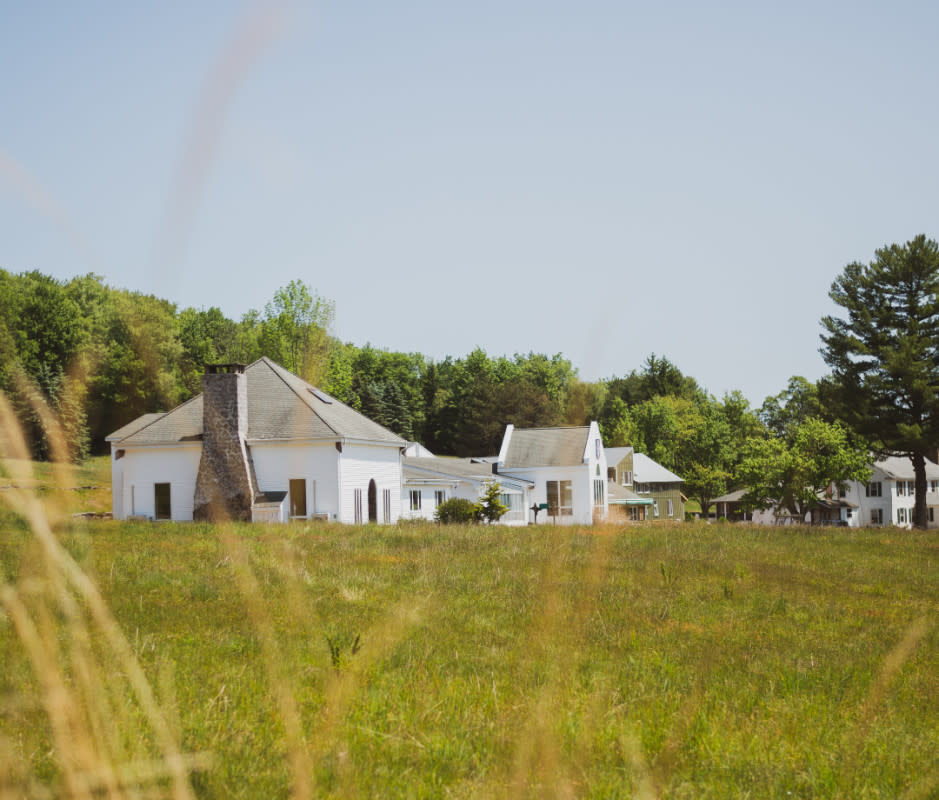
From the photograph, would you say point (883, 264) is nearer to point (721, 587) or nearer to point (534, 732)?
point (721, 587)

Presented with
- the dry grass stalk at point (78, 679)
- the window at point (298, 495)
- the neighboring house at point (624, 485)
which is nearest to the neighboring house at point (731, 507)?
the neighboring house at point (624, 485)

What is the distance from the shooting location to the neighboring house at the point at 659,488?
284ft

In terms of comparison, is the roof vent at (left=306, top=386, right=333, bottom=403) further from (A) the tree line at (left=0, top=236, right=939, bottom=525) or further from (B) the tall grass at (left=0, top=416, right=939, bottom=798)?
(B) the tall grass at (left=0, top=416, right=939, bottom=798)

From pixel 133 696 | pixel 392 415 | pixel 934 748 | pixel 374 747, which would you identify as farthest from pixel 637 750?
pixel 392 415

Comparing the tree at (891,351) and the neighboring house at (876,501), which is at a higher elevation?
the tree at (891,351)

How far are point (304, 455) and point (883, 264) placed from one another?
1562 inches

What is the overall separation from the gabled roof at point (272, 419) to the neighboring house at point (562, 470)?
63.9ft

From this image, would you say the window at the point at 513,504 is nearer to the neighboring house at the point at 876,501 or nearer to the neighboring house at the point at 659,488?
the neighboring house at the point at 659,488

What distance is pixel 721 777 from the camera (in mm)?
5699

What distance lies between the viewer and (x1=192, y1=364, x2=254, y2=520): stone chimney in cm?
3459

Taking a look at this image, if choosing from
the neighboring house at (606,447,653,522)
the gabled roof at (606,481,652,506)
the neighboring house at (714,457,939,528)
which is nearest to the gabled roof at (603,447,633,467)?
the neighboring house at (606,447,653,522)

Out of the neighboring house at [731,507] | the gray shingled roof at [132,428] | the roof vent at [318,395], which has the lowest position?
the neighboring house at [731,507]

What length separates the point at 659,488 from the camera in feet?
287

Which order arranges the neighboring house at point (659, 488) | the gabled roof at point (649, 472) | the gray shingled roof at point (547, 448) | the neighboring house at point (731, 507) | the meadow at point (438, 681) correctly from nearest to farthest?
the meadow at point (438, 681), the gray shingled roof at point (547, 448), the neighboring house at point (659, 488), the gabled roof at point (649, 472), the neighboring house at point (731, 507)
